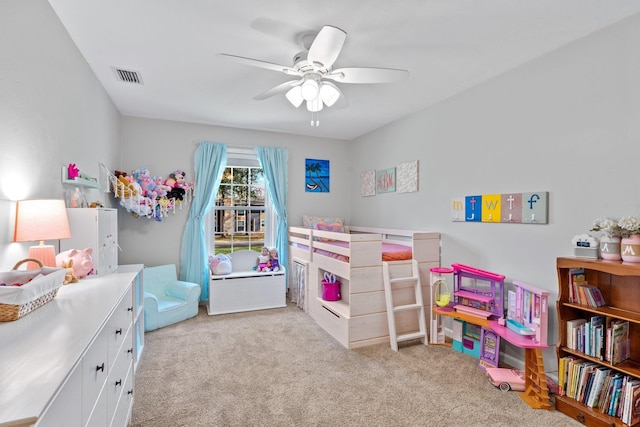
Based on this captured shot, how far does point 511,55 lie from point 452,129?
2.88ft

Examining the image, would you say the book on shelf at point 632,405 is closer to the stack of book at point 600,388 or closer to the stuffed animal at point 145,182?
the stack of book at point 600,388

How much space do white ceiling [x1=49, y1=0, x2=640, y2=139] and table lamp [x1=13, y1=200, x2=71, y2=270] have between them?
121cm

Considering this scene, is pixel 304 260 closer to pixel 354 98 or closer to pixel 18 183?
pixel 354 98

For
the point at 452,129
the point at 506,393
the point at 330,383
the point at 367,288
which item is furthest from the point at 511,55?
the point at 330,383

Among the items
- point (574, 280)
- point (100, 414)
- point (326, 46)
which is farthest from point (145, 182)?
point (574, 280)

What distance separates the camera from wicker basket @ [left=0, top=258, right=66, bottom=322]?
1.07 meters

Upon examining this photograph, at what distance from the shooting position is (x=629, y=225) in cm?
184

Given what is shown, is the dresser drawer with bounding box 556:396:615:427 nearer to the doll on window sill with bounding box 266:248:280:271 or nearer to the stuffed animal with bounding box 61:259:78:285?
the stuffed animal with bounding box 61:259:78:285

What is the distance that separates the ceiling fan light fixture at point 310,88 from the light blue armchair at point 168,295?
2.55 metres

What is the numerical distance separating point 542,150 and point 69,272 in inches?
123

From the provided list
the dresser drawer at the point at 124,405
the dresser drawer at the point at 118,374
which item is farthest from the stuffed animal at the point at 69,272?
the dresser drawer at the point at 124,405

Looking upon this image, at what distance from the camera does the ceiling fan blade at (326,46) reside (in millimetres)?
1789

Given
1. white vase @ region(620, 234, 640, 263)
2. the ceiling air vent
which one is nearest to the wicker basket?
the ceiling air vent

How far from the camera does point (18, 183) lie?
1.59 m
